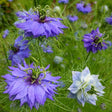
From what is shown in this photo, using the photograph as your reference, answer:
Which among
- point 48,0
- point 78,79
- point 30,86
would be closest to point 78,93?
point 78,79

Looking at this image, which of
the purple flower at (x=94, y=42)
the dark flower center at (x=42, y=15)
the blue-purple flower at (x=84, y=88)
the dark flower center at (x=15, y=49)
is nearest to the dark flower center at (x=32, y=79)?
the blue-purple flower at (x=84, y=88)

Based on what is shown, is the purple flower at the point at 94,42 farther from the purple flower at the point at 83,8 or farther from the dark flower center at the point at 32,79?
the purple flower at the point at 83,8

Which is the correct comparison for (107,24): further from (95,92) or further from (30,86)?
(30,86)

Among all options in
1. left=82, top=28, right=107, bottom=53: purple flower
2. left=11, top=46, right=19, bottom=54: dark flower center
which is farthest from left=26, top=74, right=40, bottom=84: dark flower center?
left=82, top=28, right=107, bottom=53: purple flower

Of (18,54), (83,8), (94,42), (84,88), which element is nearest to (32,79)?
(84,88)

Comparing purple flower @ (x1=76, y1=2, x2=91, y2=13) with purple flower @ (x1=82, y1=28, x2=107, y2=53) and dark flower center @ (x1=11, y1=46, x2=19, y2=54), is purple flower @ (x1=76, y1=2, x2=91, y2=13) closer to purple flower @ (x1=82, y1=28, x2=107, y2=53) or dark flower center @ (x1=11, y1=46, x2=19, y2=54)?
purple flower @ (x1=82, y1=28, x2=107, y2=53)

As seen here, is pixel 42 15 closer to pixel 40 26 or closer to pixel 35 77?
pixel 40 26
